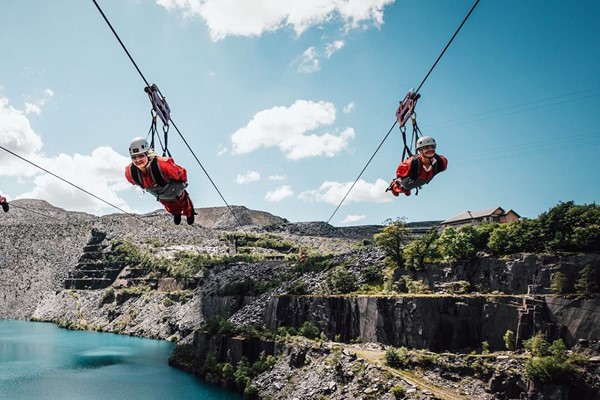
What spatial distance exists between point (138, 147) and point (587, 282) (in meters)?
31.0

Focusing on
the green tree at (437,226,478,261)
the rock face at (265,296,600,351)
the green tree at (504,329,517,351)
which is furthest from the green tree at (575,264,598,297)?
the green tree at (437,226,478,261)

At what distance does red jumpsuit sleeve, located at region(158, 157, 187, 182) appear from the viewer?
1060cm

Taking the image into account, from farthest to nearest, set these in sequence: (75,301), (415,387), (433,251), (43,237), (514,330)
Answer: (43,237) → (75,301) → (433,251) → (514,330) → (415,387)

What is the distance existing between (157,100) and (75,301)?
323ft

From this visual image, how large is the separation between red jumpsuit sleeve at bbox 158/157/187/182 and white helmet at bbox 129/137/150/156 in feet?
1.67

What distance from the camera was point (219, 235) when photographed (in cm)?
12488

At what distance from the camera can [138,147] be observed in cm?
1015

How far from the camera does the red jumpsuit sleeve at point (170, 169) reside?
10602 mm

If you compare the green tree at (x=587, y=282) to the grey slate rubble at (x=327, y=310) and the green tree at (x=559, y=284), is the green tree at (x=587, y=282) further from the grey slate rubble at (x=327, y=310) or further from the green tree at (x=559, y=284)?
the grey slate rubble at (x=327, y=310)

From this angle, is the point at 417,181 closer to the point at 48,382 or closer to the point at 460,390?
the point at 460,390

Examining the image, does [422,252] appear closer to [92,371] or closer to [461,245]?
[461,245]

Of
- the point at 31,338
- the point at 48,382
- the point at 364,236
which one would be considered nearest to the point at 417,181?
the point at 48,382

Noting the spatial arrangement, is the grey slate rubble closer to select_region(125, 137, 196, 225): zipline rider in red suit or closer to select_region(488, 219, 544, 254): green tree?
select_region(488, 219, 544, 254): green tree

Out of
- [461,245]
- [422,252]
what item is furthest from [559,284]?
[422,252]
